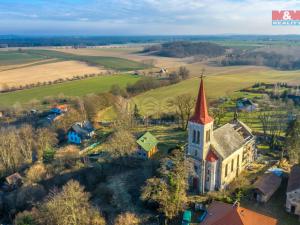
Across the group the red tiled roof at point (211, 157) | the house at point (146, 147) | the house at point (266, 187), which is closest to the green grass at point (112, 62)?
the house at point (146, 147)

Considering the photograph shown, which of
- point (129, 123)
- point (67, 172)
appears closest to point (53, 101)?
point (129, 123)

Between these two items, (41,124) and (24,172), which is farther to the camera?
(41,124)

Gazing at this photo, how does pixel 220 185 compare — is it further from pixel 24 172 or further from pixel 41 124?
pixel 41 124

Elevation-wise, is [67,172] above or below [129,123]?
below

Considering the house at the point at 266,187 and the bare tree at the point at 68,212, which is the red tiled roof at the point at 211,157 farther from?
the bare tree at the point at 68,212

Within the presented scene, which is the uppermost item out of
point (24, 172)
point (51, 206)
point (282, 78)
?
point (282, 78)

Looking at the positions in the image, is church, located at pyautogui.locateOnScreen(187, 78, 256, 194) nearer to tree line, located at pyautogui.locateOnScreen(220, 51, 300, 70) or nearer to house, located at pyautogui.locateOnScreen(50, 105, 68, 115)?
house, located at pyautogui.locateOnScreen(50, 105, 68, 115)

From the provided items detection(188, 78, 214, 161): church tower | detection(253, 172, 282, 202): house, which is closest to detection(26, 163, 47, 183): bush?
detection(188, 78, 214, 161): church tower

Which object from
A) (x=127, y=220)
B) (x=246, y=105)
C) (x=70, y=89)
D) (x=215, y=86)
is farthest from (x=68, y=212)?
(x=215, y=86)
